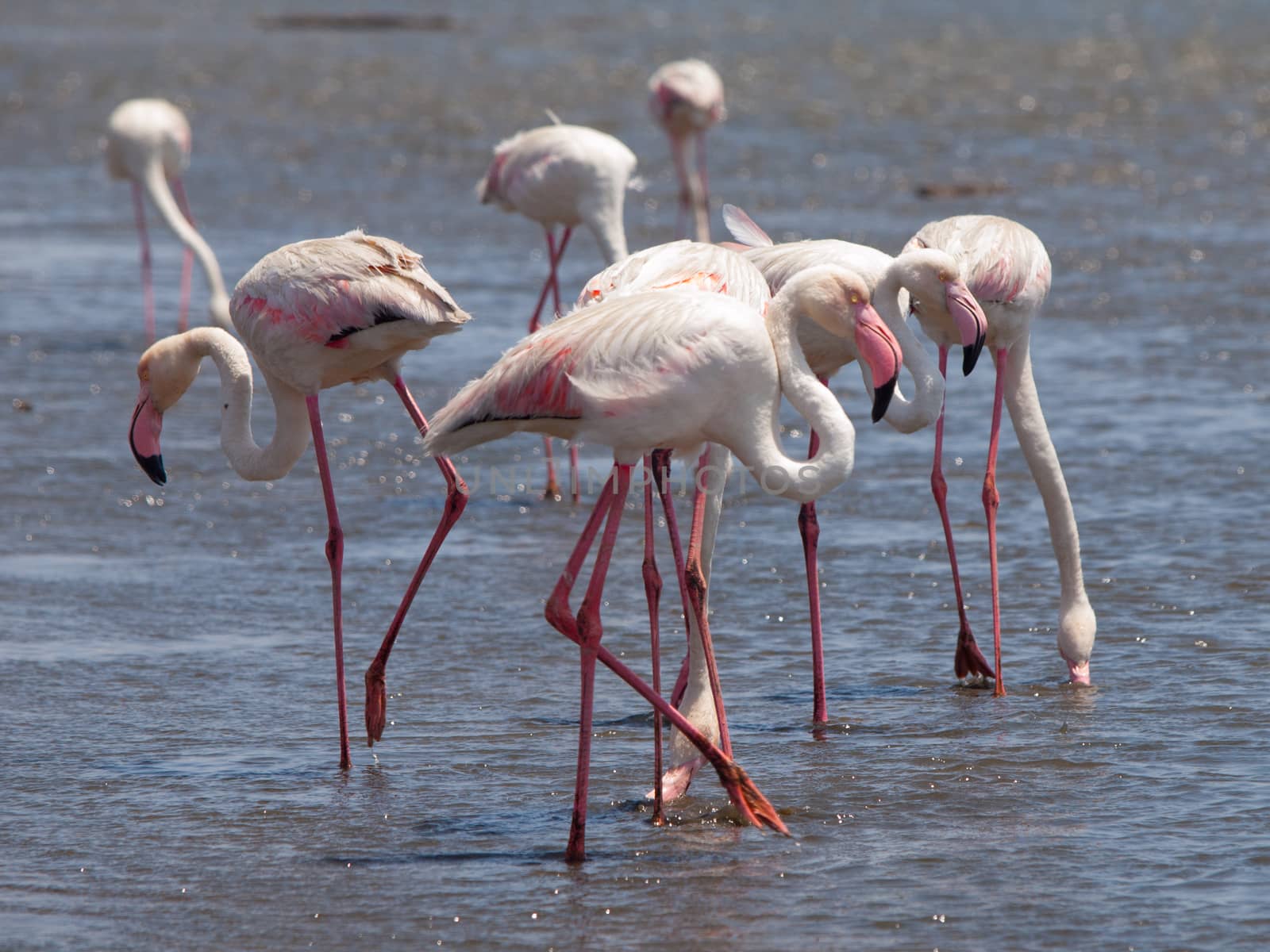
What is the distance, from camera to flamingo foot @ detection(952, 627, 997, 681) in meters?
5.87

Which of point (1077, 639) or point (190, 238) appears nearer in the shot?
point (1077, 639)

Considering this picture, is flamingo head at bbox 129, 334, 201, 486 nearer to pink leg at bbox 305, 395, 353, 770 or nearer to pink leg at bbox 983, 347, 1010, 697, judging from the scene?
pink leg at bbox 305, 395, 353, 770

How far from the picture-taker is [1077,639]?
5.80 meters

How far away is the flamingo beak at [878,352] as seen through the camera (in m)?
4.61

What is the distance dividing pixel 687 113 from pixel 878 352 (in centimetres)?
922

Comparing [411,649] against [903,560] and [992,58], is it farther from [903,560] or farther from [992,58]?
[992,58]

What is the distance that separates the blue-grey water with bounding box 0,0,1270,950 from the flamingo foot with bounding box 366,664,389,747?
0.29ft

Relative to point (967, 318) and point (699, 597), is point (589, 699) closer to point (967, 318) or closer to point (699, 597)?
point (699, 597)

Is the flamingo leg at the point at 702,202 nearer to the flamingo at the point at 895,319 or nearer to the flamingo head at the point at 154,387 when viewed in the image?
the flamingo at the point at 895,319

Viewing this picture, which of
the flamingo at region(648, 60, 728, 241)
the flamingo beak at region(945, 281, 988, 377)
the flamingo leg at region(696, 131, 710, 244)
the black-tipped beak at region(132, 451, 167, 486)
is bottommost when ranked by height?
the black-tipped beak at region(132, 451, 167, 486)

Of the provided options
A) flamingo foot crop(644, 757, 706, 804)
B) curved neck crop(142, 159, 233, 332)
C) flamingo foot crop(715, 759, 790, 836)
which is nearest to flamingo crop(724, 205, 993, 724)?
flamingo foot crop(644, 757, 706, 804)

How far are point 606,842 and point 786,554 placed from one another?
2.72 m

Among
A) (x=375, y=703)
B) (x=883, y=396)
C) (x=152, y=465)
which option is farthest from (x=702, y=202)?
(x=883, y=396)

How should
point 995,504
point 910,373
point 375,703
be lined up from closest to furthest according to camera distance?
point 910,373
point 375,703
point 995,504
